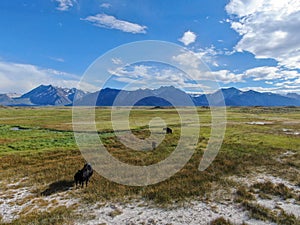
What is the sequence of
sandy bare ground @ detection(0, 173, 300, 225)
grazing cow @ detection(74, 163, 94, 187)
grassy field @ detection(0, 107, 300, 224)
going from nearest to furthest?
sandy bare ground @ detection(0, 173, 300, 225), grassy field @ detection(0, 107, 300, 224), grazing cow @ detection(74, 163, 94, 187)

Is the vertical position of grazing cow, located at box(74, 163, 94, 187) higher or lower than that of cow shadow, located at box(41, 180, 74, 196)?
higher

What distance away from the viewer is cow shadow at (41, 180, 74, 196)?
56.6ft

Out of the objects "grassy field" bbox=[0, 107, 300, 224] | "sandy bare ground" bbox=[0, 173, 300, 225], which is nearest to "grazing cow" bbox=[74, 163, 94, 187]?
"grassy field" bbox=[0, 107, 300, 224]

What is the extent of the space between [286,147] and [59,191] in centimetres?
2981

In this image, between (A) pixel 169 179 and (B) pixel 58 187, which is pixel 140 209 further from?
(B) pixel 58 187

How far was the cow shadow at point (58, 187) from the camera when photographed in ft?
56.6

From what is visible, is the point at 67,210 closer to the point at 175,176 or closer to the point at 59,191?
the point at 59,191

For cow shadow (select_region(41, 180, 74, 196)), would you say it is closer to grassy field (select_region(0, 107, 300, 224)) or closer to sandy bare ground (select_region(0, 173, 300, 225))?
grassy field (select_region(0, 107, 300, 224))

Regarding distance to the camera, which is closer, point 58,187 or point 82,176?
point 82,176

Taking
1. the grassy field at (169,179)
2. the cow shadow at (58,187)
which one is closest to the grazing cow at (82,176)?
the grassy field at (169,179)

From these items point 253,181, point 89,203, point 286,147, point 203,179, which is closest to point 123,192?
point 89,203

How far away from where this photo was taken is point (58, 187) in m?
18.3

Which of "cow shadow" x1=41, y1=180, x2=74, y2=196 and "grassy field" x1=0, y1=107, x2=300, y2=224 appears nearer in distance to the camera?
"grassy field" x1=0, y1=107, x2=300, y2=224

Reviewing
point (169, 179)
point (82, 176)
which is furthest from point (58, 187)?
point (169, 179)
